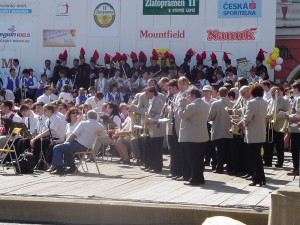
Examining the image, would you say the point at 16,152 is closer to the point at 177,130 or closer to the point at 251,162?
the point at 177,130

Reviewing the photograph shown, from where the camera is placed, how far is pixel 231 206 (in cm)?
1167

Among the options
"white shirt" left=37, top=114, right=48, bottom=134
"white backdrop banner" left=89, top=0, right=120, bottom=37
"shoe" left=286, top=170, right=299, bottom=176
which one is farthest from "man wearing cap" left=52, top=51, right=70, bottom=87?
"shoe" left=286, top=170, right=299, bottom=176

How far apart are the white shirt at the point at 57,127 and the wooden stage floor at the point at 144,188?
101 cm

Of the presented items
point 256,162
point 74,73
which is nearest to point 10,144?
point 256,162

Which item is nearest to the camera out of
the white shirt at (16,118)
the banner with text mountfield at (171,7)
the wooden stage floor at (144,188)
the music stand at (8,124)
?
the wooden stage floor at (144,188)

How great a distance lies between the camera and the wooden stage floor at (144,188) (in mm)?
12359

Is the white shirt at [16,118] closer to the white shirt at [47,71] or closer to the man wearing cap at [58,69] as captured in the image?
the man wearing cap at [58,69]

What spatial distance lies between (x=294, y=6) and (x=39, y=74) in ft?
31.3

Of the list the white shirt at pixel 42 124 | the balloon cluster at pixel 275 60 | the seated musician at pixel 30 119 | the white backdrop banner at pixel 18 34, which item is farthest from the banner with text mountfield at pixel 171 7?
the white shirt at pixel 42 124

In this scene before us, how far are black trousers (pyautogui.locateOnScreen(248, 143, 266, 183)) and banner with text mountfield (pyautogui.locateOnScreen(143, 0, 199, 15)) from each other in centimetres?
1536

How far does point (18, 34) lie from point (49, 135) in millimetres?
14157

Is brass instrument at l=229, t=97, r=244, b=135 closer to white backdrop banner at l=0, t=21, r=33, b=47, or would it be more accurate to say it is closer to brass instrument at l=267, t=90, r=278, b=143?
brass instrument at l=267, t=90, r=278, b=143

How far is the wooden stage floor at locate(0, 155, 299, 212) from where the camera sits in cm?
1236

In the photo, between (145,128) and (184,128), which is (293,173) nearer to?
(184,128)
